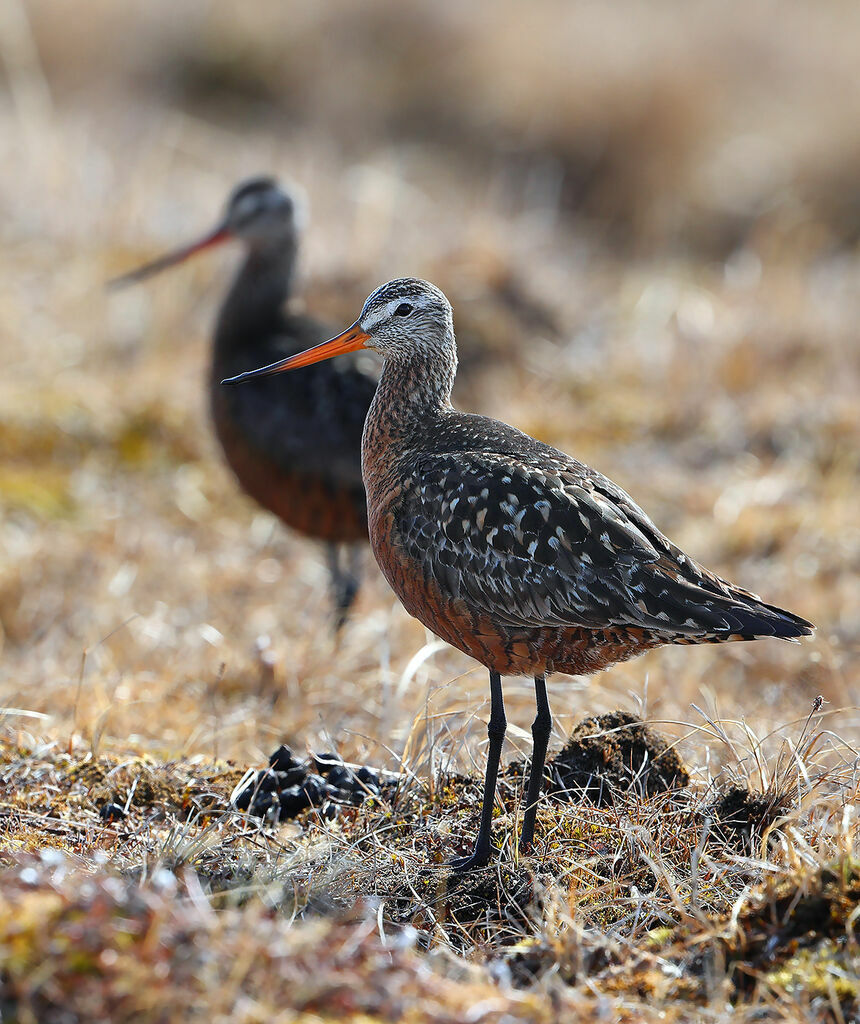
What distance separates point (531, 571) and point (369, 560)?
10.6 ft

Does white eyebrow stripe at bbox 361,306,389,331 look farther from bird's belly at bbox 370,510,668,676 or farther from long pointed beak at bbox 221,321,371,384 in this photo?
bird's belly at bbox 370,510,668,676

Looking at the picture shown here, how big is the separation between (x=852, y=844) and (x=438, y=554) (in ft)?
4.01

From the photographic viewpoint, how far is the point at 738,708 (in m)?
4.61

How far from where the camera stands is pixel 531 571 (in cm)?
306

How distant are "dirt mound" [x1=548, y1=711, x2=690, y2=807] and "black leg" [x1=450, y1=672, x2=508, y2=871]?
32cm

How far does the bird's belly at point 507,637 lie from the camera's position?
3113mm

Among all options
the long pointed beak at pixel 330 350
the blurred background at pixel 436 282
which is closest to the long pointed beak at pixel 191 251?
the blurred background at pixel 436 282

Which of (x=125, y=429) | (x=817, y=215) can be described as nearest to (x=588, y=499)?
(x=125, y=429)

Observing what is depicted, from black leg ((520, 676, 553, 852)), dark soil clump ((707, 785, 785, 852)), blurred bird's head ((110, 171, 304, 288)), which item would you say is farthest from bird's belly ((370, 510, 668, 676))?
blurred bird's head ((110, 171, 304, 288))

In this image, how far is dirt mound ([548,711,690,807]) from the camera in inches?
137

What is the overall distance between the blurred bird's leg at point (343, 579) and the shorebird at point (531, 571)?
223 centimetres

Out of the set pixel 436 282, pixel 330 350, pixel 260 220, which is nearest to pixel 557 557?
pixel 330 350

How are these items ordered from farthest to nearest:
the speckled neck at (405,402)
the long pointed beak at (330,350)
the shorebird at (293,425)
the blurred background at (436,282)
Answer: the shorebird at (293,425) → the blurred background at (436,282) → the long pointed beak at (330,350) → the speckled neck at (405,402)

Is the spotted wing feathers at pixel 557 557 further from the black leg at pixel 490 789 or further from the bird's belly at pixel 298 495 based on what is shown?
the bird's belly at pixel 298 495
